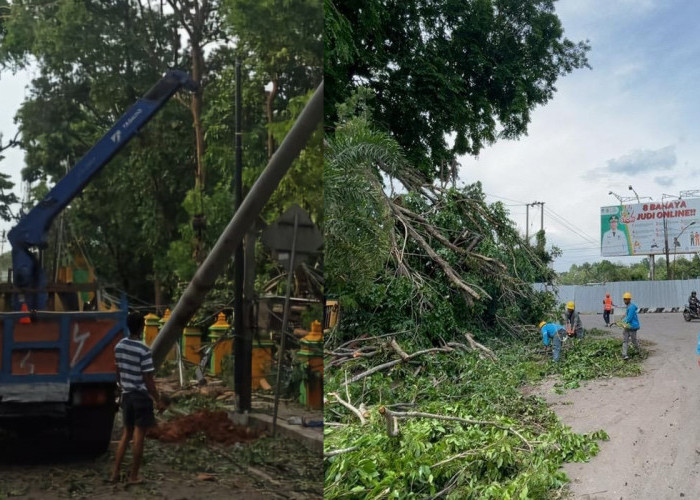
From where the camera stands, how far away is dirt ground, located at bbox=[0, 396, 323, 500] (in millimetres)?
346

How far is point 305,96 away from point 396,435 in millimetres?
3092

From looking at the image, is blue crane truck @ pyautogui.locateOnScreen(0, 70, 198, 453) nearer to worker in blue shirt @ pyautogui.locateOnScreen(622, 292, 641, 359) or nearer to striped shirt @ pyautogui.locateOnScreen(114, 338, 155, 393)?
striped shirt @ pyautogui.locateOnScreen(114, 338, 155, 393)

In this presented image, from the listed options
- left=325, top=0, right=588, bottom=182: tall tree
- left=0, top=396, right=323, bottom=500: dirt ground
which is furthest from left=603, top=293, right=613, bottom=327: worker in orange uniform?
left=0, top=396, right=323, bottom=500: dirt ground

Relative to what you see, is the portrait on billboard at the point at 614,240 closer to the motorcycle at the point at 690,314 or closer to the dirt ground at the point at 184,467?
the motorcycle at the point at 690,314

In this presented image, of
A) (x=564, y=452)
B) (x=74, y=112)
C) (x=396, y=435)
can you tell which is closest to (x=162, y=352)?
(x=74, y=112)

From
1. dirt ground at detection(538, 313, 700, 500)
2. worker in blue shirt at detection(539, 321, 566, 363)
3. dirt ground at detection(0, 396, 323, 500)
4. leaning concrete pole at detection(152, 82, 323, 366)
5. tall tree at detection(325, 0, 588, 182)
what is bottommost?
dirt ground at detection(538, 313, 700, 500)

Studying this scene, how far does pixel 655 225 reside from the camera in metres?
5.48

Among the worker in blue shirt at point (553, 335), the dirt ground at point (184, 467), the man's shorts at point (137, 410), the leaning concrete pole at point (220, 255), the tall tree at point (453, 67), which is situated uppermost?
the tall tree at point (453, 67)

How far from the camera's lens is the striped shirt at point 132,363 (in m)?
0.36

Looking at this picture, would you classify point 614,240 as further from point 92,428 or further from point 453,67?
point 92,428

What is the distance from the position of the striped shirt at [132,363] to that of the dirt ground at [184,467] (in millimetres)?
25

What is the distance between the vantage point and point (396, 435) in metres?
3.29

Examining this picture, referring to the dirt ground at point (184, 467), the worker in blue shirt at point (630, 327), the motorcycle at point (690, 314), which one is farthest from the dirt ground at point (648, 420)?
the dirt ground at point (184, 467)

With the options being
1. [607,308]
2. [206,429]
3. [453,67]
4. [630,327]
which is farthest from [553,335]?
[206,429]
